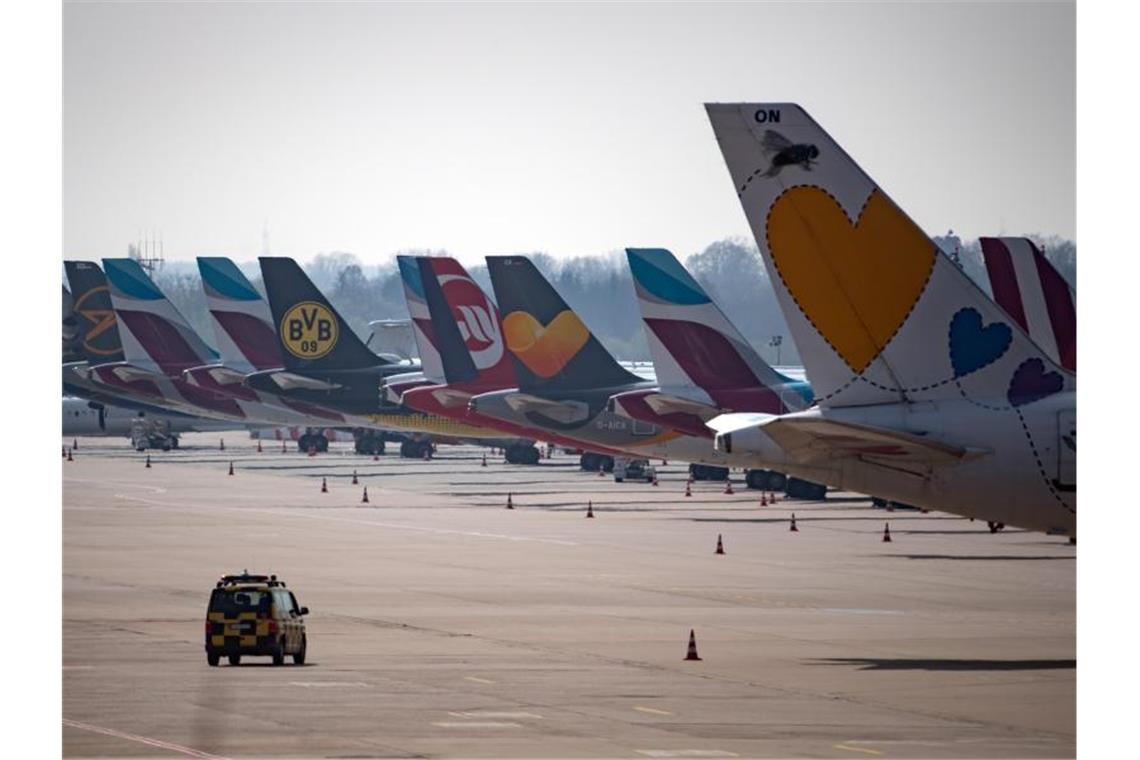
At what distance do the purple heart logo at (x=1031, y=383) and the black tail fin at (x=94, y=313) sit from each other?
121 metres

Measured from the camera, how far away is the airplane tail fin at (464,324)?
10738cm

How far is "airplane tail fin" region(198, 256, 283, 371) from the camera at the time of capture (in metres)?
141

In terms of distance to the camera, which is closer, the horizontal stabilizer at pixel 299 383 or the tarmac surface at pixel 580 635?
the tarmac surface at pixel 580 635

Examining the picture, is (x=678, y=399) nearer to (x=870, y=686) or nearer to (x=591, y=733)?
(x=870, y=686)

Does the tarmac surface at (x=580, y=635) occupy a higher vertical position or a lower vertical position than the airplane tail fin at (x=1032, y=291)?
lower

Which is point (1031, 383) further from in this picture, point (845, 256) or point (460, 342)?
point (460, 342)

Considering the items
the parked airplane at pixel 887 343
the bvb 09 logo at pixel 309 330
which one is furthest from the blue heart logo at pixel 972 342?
the bvb 09 logo at pixel 309 330

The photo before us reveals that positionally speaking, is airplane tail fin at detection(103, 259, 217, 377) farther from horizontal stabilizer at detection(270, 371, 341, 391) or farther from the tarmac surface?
the tarmac surface

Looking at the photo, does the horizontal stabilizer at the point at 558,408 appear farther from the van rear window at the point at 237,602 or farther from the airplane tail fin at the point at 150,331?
the van rear window at the point at 237,602

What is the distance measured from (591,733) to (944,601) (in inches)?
888

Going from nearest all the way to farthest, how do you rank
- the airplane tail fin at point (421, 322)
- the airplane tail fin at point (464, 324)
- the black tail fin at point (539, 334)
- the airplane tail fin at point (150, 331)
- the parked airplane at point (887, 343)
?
the parked airplane at point (887, 343) → the black tail fin at point (539, 334) → the airplane tail fin at point (464, 324) → the airplane tail fin at point (421, 322) → the airplane tail fin at point (150, 331)

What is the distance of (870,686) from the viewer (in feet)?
122

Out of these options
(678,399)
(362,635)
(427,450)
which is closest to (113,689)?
(362,635)
